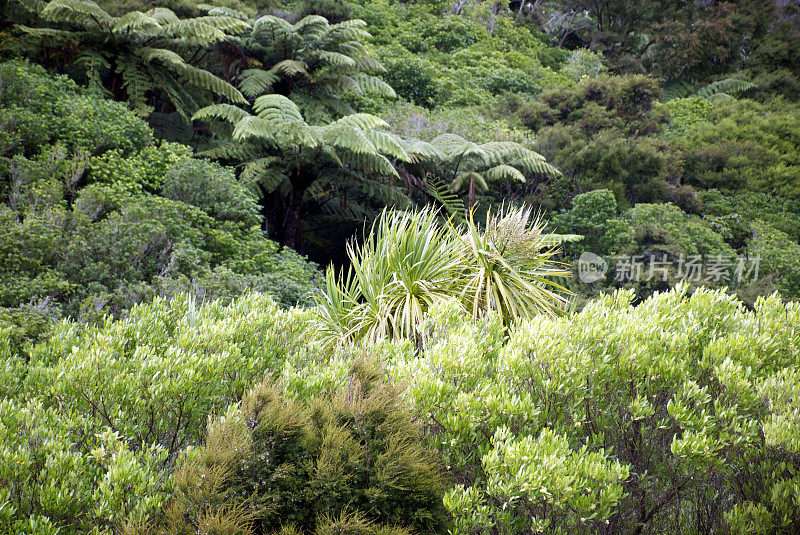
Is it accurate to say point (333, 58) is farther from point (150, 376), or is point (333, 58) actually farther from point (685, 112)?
point (685, 112)

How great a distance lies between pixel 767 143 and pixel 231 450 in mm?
17731

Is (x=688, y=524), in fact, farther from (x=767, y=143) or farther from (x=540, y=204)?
(x=767, y=143)

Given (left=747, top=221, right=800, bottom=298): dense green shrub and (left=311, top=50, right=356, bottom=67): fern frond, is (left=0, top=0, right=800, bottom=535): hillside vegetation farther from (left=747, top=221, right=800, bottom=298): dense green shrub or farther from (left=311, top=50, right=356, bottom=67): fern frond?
(left=311, top=50, right=356, bottom=67): fern frond

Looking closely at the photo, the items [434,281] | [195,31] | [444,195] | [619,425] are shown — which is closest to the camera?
[619,425]

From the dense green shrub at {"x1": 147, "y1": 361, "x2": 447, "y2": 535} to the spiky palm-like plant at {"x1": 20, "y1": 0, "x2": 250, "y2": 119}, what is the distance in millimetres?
7620

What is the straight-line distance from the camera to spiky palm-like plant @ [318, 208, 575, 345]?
4.82 meters

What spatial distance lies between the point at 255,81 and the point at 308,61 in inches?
49.3

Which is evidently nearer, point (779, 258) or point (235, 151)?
point (235, 151)

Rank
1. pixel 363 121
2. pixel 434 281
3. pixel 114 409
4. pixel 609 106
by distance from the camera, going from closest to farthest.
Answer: pixel 114 409
pixel 434 281
pixel 363 121
pixel 609 106

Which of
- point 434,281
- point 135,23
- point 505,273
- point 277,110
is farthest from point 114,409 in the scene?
point 135,23

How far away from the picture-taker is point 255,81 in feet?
33.1

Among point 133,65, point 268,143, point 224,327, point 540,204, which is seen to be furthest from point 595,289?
point 133,65

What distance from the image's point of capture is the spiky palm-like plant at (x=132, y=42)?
780 cm

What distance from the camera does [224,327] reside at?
10.4 ft
